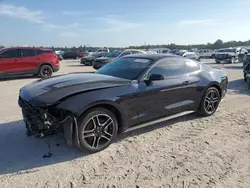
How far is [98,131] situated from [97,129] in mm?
38

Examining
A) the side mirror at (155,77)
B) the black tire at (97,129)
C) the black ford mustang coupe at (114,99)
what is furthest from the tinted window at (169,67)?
the black tire at (97,129)

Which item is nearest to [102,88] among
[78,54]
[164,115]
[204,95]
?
[164,115]

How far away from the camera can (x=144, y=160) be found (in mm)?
3553

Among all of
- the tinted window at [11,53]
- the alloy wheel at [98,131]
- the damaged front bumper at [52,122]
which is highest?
the tinted window at [11,53]

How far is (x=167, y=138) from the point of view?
14.3ft

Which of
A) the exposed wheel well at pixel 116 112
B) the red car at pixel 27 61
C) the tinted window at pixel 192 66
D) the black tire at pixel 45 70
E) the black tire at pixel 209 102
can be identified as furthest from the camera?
the black tire at pixel 45 70

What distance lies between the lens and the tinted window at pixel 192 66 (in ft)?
17.5

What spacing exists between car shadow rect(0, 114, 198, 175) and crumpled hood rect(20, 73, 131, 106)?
0.85m

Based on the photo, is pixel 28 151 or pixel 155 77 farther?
pixel 155 77

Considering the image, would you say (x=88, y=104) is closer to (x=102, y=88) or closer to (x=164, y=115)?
(x=102, y=88)

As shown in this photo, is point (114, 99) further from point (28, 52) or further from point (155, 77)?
point (28, 52)

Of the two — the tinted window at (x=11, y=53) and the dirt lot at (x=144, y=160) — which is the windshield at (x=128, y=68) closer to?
the dirt lot at (x=144, y=160)

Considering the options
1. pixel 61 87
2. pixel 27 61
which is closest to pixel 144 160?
pixel 61 87

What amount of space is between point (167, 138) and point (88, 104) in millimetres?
1703
